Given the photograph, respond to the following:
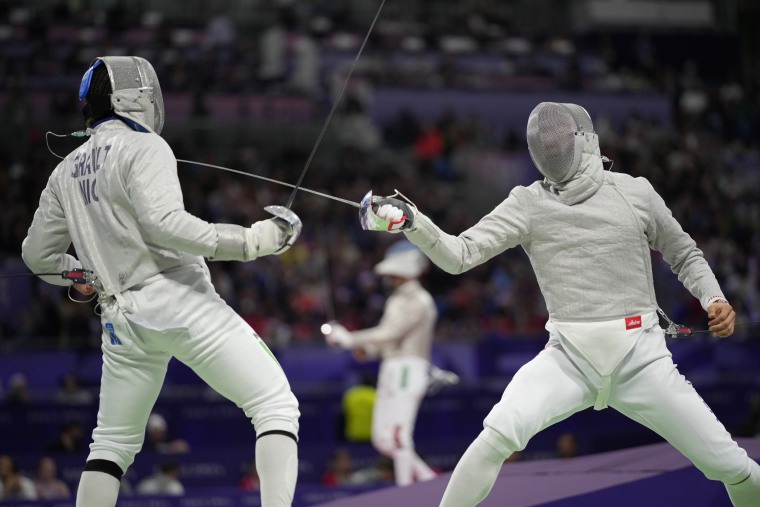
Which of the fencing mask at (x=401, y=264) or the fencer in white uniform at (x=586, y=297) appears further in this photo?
the fencing mask at (x=401, y=264)

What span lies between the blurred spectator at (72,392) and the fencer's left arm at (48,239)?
4.84 m

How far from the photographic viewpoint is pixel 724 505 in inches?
152

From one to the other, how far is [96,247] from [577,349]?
154 centimetres

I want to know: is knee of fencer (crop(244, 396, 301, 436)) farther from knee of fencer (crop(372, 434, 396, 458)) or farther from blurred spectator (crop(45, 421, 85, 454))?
blurred spectator (crop(45, 421, 85, 454))

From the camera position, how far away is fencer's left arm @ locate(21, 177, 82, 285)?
355 centimetres

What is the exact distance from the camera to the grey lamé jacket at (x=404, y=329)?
7.01 m

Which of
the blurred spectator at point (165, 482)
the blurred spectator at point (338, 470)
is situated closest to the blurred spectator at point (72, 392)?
the blurred spectator at point (165, 482)

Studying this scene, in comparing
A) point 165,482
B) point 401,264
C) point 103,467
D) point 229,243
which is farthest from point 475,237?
point 165,482

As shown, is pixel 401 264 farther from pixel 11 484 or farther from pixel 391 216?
pixel 391 216

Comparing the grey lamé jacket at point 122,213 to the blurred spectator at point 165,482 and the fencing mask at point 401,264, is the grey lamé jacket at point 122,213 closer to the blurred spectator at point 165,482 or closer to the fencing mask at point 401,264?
the fencing mask at point 401,264

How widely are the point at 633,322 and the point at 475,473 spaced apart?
2.27 feet

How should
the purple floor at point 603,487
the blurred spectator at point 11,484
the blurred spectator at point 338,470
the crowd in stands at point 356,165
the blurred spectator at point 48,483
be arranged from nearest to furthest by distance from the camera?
the purple floor at point 603,487 < the blurred spectator at point 11,484 < the blurred spectator at point 48,483 < the blurred spectator at point 338,470 < the crowd in stands at point 356,165

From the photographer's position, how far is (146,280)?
132 inches

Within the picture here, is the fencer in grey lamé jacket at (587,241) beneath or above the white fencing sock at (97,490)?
above
